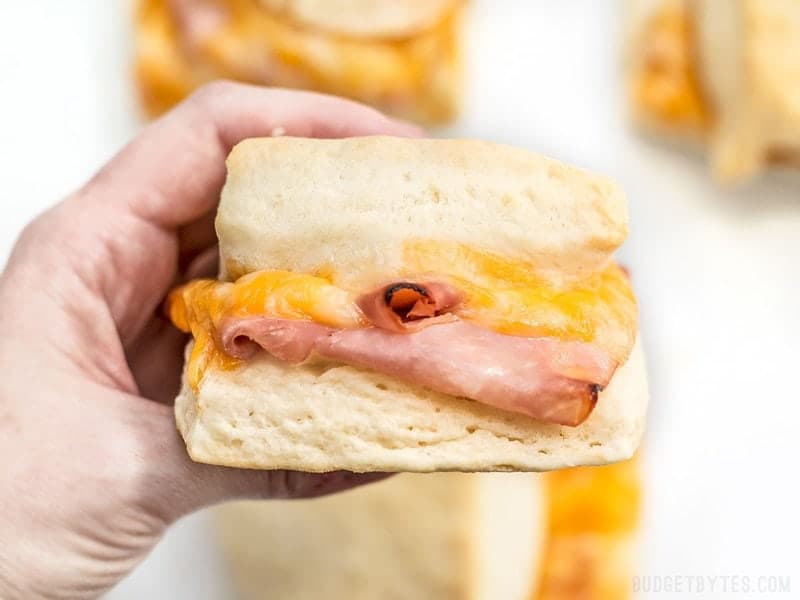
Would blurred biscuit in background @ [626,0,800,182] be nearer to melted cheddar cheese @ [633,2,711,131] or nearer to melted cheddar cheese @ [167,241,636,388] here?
melted cheddar cheese @ [633,2,711,131]

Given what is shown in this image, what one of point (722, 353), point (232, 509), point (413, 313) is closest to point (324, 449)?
point (413, 313)

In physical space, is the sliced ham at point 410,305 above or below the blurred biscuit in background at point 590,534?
above

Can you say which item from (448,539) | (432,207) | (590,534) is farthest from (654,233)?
(432,207)

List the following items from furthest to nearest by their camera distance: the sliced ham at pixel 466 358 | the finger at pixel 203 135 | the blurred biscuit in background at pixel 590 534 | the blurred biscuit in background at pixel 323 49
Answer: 1. the blurred biscuit in background at pixel 323 49
2. the blurred biscuit in background at pixel 590 534
3. the finger at pixel 203 135
4. the sliced ham at pixel 466 358

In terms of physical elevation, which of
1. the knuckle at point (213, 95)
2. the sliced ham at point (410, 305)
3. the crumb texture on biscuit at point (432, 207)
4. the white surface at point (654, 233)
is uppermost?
the knuckle at point (213, 95)

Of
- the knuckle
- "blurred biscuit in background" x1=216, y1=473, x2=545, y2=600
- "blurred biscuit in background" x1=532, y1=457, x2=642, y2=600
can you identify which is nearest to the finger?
the knuckle

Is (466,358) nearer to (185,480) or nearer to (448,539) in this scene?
(185,480)

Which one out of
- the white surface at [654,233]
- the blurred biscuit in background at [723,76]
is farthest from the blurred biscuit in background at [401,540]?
the blurred biscuit in background at [723,76]

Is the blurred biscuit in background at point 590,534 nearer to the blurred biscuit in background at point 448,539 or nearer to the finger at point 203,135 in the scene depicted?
the blurred biscuit in background at point 448,539
